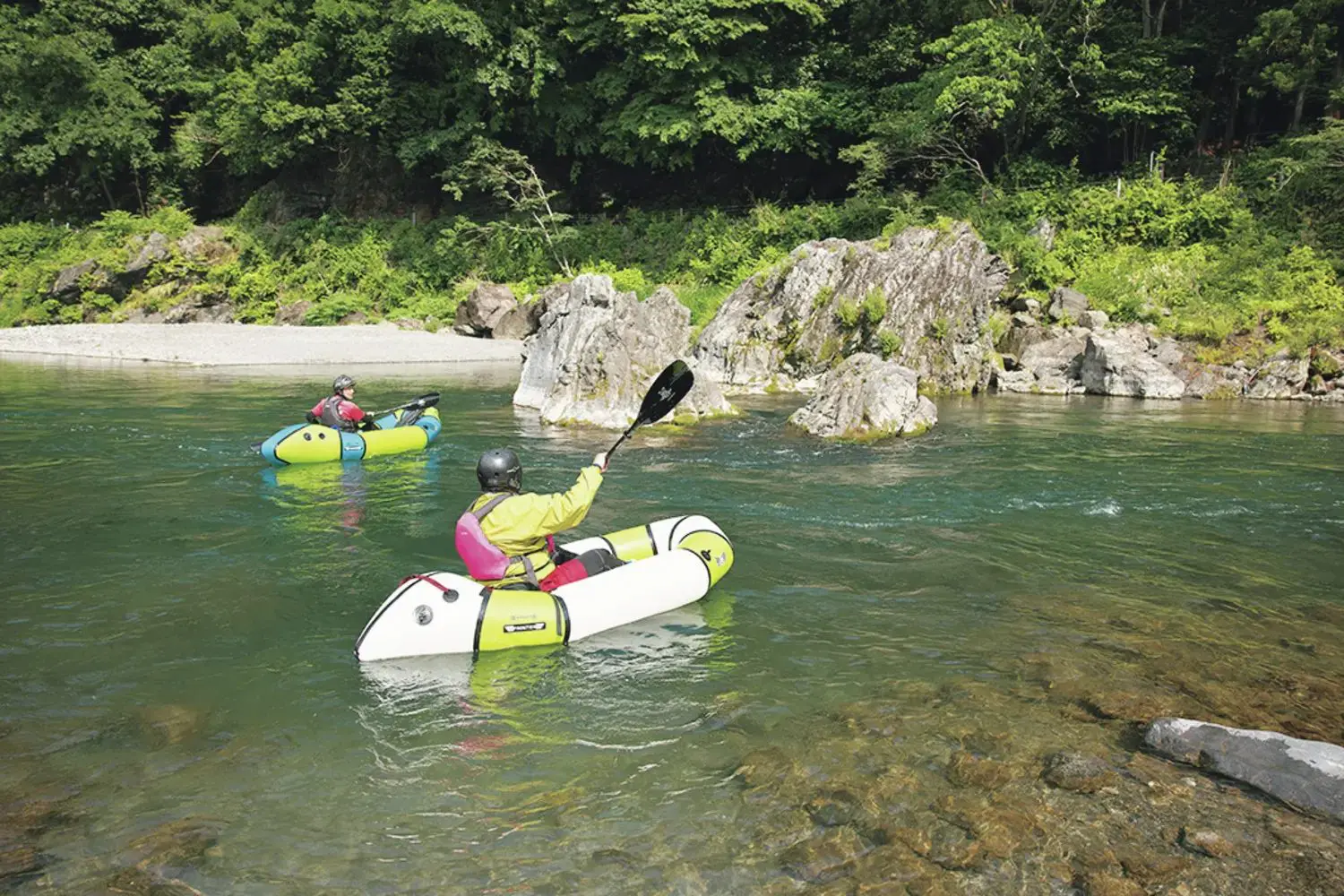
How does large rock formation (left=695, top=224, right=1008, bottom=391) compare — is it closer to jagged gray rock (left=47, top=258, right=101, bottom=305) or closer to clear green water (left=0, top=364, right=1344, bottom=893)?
clear green water (left=0, top=364, right=1344, bottom=893)

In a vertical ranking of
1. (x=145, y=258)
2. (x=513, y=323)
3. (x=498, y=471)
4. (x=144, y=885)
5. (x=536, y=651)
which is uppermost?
(x=145, y=258)

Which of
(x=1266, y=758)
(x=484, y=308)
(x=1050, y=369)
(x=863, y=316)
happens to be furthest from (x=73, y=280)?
(x=1266, y=758)

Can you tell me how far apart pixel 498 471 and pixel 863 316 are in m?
13.6

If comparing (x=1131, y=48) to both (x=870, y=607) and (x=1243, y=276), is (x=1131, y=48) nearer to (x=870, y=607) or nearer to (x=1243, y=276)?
(x=1243, y=276)

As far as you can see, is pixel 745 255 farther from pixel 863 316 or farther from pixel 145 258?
pixel 145 258

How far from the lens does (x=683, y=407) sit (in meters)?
14.8

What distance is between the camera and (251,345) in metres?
26.3

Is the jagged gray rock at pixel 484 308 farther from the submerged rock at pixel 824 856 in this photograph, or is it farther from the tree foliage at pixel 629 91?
the submerged rock at pixel 824 856

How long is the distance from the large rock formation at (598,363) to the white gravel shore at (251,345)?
8.98m

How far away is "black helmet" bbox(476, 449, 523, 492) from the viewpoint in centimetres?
609

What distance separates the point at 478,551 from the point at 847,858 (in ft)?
10.9

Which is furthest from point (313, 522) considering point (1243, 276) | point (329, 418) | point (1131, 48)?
point (1131, 48)

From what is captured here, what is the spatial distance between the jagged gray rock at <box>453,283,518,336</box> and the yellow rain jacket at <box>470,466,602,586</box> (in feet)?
74.9

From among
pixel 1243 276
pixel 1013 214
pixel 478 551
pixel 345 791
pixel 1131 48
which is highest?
pixel 1131 48
